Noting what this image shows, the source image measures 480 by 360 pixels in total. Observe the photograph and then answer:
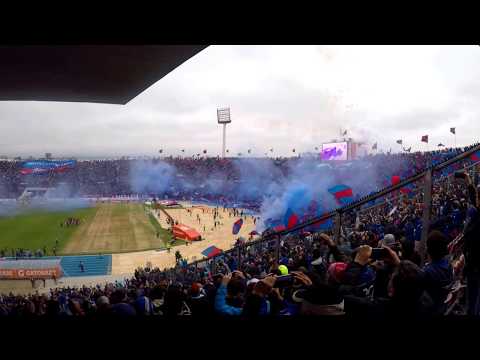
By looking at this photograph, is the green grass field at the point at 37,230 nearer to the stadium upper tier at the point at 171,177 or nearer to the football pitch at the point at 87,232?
the football pitch at the point at 87,232

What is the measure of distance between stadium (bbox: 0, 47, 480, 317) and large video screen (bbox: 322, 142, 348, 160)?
7.2 inches

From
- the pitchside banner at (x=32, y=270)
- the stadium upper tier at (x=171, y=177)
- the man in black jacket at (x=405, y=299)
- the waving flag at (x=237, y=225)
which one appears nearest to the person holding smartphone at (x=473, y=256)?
the man in black jacket at (x=405, y=299)

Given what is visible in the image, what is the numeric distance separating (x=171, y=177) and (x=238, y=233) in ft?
88.4

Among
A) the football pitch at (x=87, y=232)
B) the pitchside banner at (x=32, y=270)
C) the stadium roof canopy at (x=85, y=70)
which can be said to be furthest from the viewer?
the football pitch at (x=87, y=232)

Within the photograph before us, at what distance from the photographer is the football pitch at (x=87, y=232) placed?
21.6m

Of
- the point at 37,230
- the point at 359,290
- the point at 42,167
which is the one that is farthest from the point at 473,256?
the point at 42,167

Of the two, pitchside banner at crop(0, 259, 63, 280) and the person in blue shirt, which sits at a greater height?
the person in blue shirt

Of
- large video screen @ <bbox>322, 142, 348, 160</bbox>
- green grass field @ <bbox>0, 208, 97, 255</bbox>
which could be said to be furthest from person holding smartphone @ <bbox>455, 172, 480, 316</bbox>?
large video screen @ <bbox>322, 142, 348, 160</bbox>

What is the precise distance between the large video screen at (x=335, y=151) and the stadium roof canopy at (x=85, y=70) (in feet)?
149

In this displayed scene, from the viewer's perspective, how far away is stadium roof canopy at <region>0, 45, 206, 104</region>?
158 inches

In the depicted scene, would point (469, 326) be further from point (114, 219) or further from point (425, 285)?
point (114, 219)

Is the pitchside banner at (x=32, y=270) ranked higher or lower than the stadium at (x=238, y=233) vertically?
lower

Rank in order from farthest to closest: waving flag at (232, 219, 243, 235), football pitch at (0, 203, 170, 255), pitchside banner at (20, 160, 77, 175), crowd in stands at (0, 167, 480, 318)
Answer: pitchside banner at (20, 160, 77, 175), football pitch at (0, 203, 170, 255), waving flag at (232, 219, 243, 235), crowd in stands at (0, 167, 480, 318)

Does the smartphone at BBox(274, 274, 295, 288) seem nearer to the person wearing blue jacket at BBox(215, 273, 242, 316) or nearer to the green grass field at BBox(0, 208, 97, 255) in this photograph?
the person wearing blue jacket at BBox(215, 273, 242, 316)
